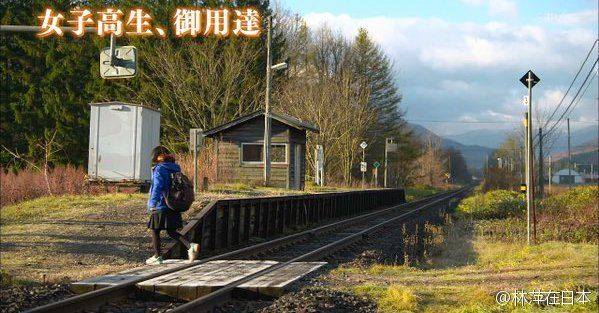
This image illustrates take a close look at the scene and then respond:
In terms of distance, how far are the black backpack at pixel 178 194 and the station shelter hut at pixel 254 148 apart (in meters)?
21.0

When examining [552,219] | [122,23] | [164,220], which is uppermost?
[122,23]

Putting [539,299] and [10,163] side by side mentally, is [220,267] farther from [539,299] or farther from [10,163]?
[10,163]

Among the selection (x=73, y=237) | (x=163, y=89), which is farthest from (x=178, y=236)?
(x=163, y=89)

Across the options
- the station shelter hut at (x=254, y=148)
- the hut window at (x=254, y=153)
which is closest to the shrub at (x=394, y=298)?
the station shelter hut at (x=254, y=148)

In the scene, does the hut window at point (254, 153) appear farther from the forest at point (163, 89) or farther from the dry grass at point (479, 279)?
the dry grass at point (479, 279)

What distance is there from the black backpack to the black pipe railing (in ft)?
3.96

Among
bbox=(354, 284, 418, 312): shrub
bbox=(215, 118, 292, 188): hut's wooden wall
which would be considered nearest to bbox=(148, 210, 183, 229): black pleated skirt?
bbox=(354, 284, 418, 312): shrub

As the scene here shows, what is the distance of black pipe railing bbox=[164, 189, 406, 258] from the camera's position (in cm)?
1282

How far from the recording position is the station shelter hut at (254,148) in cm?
3175

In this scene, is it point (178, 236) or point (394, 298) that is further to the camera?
point (178, 236)

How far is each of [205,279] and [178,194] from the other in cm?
216

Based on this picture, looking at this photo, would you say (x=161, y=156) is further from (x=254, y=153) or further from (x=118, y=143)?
(x=254, y=153)

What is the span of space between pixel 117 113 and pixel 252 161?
903 centimetres

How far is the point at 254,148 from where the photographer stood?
32.4 m
